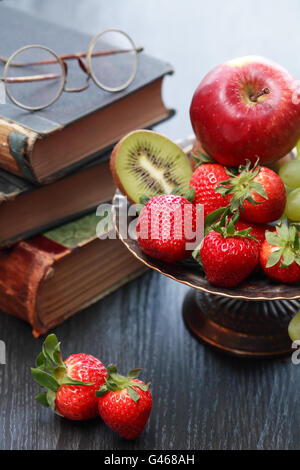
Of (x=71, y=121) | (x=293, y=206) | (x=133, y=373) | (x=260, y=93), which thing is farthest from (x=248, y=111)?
(x=133, y=373)

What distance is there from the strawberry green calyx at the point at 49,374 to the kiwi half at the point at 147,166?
0.23 meters

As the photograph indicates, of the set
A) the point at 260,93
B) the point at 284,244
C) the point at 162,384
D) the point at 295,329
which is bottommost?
the point at 162,384

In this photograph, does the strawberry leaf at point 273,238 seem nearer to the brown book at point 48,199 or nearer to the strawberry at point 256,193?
the strawberry at point 256,193

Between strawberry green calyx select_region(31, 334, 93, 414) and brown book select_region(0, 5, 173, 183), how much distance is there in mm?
253

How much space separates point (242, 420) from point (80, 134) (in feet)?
1.43

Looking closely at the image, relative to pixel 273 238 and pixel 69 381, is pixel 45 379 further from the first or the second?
pixel 273 238

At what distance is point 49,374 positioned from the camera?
2.46 feet

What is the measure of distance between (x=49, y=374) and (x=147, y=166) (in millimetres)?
296

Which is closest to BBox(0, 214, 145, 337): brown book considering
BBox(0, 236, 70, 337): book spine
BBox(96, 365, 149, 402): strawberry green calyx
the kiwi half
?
BBox(0, 236, 70, 337): book spine

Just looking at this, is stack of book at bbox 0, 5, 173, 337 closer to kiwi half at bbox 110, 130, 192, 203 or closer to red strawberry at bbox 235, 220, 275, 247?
kiwi half at bbox 110, 130, 192, 203

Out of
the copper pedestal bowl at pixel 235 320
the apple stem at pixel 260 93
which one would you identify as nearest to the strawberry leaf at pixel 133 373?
the copper pedestal bowl at pixel 235 320

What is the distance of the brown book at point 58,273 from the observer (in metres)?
0.91

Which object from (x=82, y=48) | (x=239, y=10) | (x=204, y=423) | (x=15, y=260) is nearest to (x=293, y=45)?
(x=239, y=10)

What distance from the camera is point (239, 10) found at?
5.58ft
